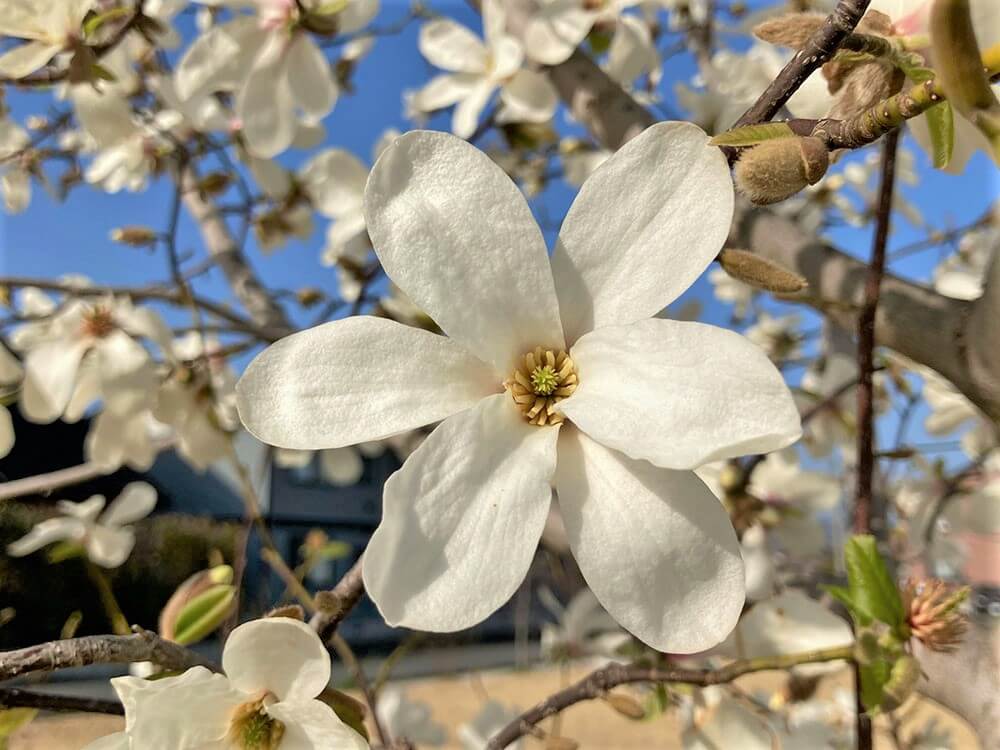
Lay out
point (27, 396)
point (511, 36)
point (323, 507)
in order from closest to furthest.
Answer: point (27, 396)
point (511, 36)
point (323, 507)

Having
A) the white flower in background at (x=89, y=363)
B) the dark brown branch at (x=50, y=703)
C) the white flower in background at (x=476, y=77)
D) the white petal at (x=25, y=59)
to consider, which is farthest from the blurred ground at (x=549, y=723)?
the white flower in background at (x=476, y=77)

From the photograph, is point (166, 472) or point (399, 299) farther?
point (166, 472)

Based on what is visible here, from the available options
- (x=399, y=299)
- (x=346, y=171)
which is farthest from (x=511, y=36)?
(x=399, y=299)

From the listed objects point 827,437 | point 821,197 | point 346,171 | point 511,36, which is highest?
point 511,36

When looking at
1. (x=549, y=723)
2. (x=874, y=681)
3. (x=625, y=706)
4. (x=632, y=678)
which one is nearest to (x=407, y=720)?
(x=625, y=706)

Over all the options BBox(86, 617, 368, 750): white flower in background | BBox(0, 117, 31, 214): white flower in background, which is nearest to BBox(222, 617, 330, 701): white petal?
BBox(86, 617, 368, 750): white flower in background

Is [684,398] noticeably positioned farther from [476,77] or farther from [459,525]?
[476,77]

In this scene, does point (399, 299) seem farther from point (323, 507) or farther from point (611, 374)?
point (323, 507)

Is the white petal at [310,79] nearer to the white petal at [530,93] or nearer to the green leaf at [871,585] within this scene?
the white petal at [530,93]
